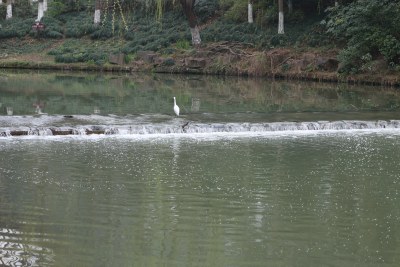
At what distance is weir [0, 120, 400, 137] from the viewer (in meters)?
19.7

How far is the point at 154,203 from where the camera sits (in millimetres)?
12398

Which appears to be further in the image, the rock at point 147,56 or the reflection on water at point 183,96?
the rock at point 147,56

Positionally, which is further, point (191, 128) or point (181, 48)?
point (181, 48)

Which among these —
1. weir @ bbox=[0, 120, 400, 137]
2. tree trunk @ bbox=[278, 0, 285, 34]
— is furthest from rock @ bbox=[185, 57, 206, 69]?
weir @ bbox=[0, 120, 400, 137]

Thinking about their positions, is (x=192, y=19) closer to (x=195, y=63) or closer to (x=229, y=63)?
(x=195, y=63)

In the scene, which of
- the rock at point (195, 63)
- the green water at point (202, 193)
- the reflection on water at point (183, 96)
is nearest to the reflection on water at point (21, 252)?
the green water at point (202, 193)

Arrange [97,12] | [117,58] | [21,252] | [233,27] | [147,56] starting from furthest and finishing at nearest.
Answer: [97,12] → [233,27] → [117,58] → [147,56] → [21,252]

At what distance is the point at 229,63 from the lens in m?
41.5

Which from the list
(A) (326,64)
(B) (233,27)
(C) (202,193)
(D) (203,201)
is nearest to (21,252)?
(D) (203,201)

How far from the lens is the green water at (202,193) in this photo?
9797 mm

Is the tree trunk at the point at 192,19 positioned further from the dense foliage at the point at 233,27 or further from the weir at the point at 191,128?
the weir at the point at 191,128

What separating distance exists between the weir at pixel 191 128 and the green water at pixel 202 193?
0.36 meters

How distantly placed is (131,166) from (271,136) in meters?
5.85

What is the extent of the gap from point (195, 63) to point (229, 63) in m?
2.21
